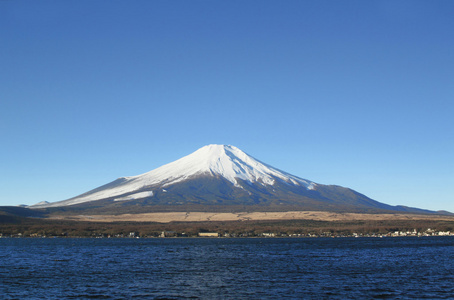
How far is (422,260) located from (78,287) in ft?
143

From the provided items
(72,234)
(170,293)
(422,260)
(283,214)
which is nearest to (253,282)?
(170,293)

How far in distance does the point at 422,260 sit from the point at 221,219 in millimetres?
130616

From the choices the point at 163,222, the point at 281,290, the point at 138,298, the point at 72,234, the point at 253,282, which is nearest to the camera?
the point at 138,298

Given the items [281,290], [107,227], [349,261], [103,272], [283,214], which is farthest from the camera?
[283,214]

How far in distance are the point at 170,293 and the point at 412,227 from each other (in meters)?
138

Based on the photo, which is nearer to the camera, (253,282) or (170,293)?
(170,293)

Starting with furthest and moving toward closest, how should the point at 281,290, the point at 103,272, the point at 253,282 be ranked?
the point at 103,272 → the point at 253,282 → the point at 281,290

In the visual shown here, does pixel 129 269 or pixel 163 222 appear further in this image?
pixel 163 222

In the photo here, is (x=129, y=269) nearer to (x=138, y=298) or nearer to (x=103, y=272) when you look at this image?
(x=103, y=272)

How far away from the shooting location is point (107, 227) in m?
157

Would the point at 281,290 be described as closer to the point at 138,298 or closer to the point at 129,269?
the point at 138,298

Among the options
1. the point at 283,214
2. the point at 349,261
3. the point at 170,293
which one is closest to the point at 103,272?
the point at 170,293

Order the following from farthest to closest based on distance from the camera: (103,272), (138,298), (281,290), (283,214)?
(283,214), (103,272), (281,290), (138,298)

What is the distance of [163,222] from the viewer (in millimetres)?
184125
